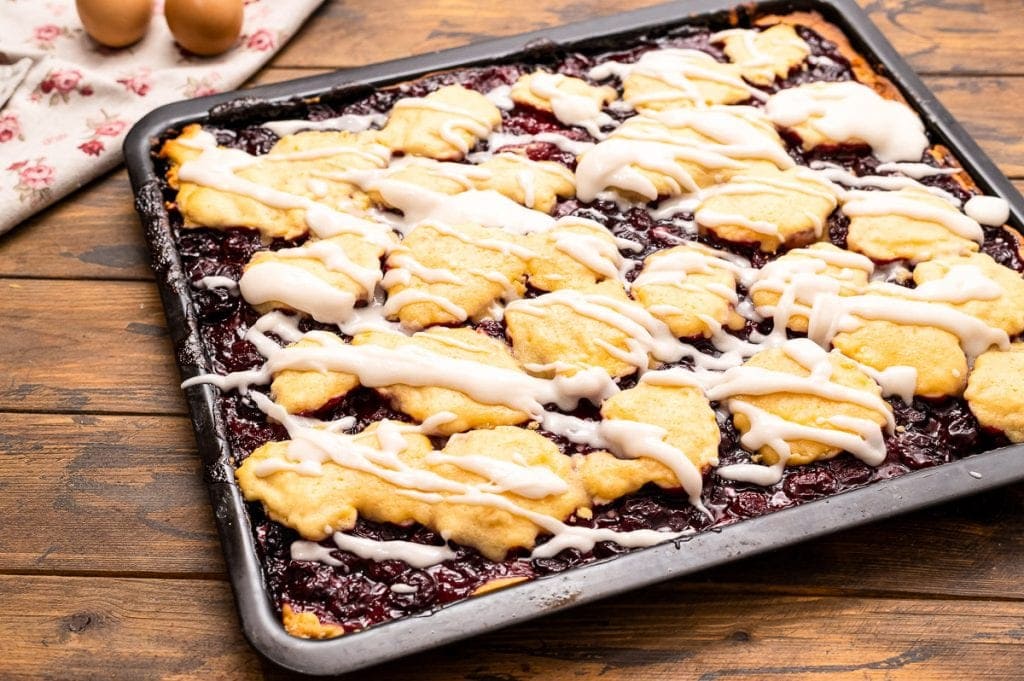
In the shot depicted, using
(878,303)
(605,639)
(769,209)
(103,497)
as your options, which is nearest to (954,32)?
(769,209)

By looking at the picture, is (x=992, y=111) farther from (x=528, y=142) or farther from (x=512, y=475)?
(x=512, y=475)

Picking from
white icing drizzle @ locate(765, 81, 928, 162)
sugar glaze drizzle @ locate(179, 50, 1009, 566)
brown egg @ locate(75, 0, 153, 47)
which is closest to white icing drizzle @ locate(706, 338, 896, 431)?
sugar glaze drizzle @ locate(179, 50, 1009, 566)

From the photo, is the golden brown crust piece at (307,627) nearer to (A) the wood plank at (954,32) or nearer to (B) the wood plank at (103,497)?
(B) the wood plank at (103,497)

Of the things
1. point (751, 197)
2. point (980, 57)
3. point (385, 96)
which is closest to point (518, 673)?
point (751, 197)

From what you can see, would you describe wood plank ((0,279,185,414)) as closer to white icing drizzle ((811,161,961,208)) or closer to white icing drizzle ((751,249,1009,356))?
white icing drizzle ((751,249,1009,356))

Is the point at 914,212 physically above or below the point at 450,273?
above

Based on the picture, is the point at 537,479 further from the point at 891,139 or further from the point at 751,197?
the point at 891,139
